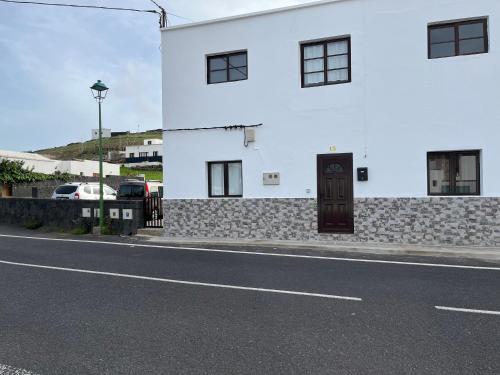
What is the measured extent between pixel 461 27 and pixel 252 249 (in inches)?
313

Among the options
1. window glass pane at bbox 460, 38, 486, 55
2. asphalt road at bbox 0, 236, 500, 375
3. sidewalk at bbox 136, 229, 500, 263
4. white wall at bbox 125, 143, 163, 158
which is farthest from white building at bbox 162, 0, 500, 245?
white wall at bbox 125, 143, 163, 158

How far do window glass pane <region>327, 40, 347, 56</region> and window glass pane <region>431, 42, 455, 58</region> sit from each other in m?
2.33

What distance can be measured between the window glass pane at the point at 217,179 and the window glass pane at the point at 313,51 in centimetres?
424

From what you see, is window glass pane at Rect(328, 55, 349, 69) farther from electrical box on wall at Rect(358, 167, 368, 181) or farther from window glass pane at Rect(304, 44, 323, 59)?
electrical box on wall at Rect(358, 167, 368, 181)

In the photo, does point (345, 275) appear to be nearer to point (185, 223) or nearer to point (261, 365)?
point (261, 365)

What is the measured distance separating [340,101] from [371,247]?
4.16 meters

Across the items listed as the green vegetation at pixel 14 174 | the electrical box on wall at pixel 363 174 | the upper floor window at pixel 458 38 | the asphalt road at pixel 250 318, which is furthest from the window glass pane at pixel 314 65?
the green vegetation at pixel 14 174

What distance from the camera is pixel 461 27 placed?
10.8m

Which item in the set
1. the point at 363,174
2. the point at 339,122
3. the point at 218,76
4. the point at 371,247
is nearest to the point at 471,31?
the point at 339,122

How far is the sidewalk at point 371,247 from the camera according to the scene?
31.7 feet

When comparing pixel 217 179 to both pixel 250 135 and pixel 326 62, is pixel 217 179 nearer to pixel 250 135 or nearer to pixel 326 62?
pixel 250 135

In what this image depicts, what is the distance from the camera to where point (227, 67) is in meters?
13.2

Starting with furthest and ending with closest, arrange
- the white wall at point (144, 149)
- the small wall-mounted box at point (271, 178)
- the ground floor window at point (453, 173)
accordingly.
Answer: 1. the white wall at point (144, 149)
2. the small wall-mounted box at point (271, 178)
3. the ground floor window at point (453, 173)

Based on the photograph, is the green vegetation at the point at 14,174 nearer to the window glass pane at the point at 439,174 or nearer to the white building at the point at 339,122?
the white building at the point at 339,122
